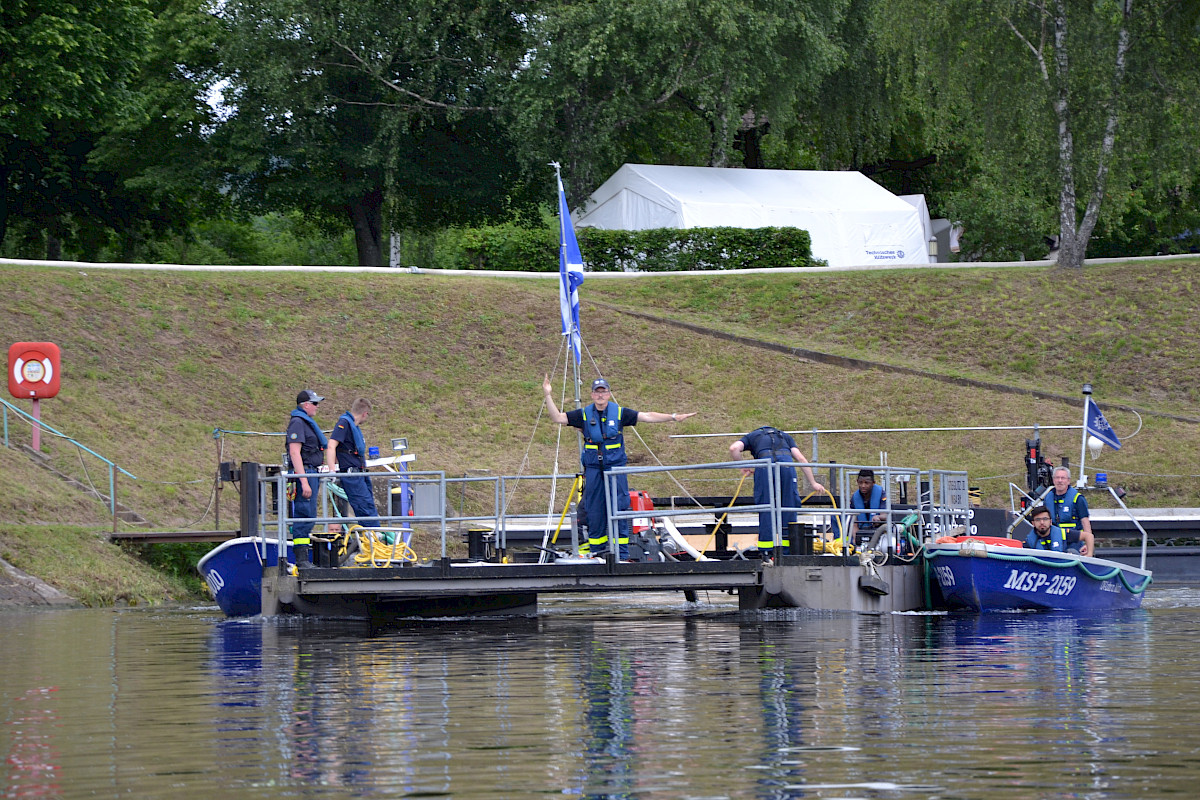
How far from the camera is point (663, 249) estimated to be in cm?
4394

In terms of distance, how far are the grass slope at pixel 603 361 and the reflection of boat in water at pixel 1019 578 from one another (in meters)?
10.2

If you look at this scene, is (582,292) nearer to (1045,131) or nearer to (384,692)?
A: (1045,131)

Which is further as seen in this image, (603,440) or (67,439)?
(67,439)

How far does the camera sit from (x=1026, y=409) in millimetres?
33781

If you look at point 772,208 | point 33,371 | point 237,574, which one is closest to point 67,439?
point 33,371

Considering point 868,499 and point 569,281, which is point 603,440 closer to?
point 569,281

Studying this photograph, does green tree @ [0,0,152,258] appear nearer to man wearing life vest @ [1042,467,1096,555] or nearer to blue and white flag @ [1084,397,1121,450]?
blue and white flag @ [1084,397,1121,450]

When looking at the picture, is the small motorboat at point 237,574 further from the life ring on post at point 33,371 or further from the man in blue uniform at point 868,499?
the life ring on post at point 33,371

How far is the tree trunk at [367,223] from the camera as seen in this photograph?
167 ft

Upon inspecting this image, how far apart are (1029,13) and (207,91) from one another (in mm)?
23940

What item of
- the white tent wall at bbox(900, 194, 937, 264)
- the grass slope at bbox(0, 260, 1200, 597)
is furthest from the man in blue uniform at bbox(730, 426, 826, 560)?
the white tent wall at bbox(900, 194, 937, 264)

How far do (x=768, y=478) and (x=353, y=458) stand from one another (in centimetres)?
459

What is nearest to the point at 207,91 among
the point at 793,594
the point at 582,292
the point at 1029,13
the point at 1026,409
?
the point at 582,292

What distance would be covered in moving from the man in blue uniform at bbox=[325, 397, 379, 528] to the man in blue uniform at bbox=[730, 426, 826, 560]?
385 centimetres
